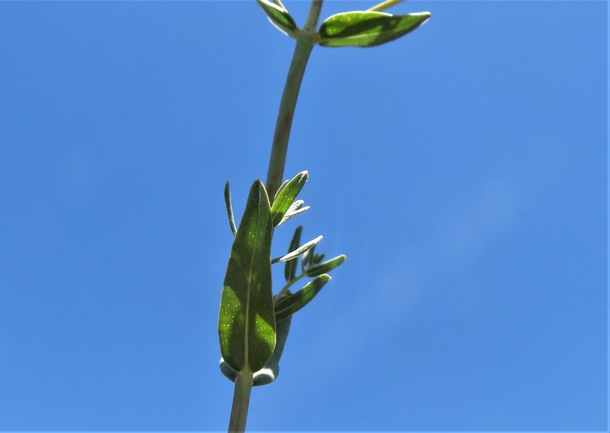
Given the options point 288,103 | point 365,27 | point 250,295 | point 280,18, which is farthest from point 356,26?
point 250,295

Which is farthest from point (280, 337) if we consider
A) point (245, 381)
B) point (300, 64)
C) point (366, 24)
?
point (366, 24)

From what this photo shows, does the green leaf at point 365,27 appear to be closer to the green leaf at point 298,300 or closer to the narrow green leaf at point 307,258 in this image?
the green leaf at point 298,300

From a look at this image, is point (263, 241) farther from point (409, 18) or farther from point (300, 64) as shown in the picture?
point (409, 18)

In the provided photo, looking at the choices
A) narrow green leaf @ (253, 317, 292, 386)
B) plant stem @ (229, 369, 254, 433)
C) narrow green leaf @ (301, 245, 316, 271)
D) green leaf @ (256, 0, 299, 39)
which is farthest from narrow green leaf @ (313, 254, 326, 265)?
green leaf @ (256, 0, 299, 39)

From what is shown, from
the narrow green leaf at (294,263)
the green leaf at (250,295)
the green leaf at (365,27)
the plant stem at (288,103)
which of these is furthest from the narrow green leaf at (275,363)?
the green leaf at (365,27)

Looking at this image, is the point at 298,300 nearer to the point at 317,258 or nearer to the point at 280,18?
the point at 280,18

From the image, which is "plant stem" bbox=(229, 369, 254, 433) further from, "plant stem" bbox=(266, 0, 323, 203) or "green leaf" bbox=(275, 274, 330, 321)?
"plant stem" bbox=(266, 0, 323, 203)
